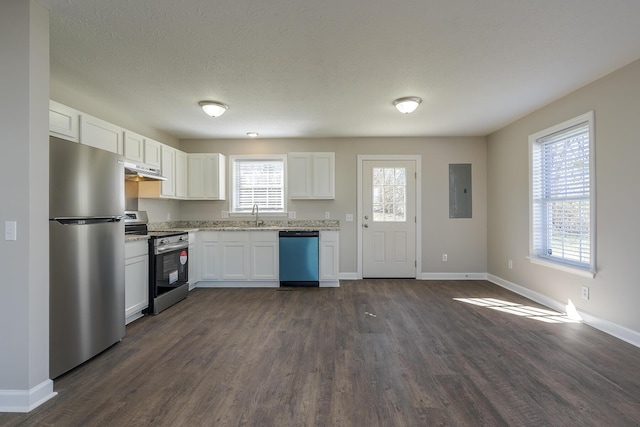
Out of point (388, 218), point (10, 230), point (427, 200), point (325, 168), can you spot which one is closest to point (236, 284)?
point (325, 168)

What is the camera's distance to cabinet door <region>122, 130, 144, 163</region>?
133 inches

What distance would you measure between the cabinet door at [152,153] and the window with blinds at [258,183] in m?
1.27

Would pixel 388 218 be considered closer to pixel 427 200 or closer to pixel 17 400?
pixel 427 200

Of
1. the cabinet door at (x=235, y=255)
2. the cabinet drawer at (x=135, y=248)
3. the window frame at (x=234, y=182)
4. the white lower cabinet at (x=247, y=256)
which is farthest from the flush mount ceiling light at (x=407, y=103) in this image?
the cabinet drawer at (x=135, y=248)

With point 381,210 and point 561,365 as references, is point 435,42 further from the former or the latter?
point 381,210

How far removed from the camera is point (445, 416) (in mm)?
1657

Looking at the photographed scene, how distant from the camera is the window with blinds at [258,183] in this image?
511cm

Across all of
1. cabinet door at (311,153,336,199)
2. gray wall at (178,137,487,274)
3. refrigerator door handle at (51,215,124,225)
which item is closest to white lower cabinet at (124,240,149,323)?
refrigerator door handle at (51,215,124,225)

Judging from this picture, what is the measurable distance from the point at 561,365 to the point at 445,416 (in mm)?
1232

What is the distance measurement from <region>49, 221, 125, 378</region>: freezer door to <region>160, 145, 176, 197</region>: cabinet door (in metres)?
1.71

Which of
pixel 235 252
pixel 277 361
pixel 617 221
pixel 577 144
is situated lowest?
pixel 277 361

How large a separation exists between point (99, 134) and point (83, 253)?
1.43 metres

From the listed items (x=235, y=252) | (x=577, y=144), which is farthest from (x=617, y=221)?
(x=235, y=252)

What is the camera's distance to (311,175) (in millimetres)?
4840
